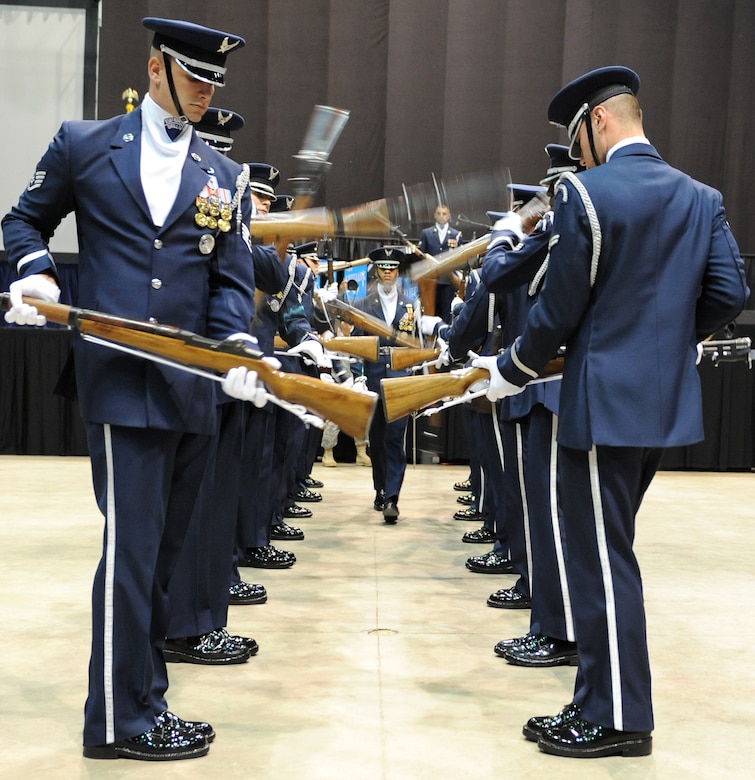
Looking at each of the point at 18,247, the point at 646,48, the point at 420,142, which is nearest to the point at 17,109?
the point at 420,142

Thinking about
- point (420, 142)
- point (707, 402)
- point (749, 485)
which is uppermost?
point (420, 142)

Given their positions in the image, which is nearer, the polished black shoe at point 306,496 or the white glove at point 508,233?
the white glove at point 508,233

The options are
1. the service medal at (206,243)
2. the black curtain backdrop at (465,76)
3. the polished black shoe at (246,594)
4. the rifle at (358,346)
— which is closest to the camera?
the service medal at (206,243)

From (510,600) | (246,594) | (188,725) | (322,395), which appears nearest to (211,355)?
(322,395)

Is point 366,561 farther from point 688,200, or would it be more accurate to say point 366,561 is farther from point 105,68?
point 105,68

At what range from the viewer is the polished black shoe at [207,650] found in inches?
134

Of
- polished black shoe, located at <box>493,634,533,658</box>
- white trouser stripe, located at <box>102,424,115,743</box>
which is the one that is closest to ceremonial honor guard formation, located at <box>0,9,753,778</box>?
white trouser stripe, located at <box>102,424,115,743</box>

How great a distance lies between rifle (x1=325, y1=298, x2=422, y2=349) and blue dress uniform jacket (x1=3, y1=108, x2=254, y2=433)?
12.3 ft

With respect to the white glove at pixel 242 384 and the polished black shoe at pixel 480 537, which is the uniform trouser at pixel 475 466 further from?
the white glove at pixel 242 384

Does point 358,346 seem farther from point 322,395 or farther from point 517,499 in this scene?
point 322,395

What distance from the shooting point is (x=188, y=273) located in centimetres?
260

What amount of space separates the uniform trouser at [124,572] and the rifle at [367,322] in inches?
151

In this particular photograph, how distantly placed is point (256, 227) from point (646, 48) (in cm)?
796

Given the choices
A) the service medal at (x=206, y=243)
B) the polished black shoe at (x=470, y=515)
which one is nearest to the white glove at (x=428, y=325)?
the polished black shoe at (x=470, y=515)
